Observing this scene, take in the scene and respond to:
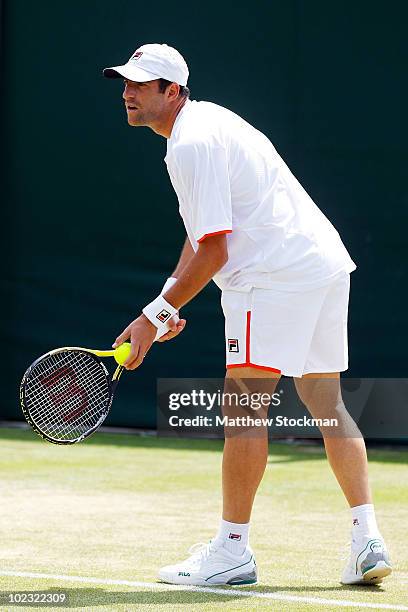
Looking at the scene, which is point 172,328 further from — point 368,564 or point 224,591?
point 368,564

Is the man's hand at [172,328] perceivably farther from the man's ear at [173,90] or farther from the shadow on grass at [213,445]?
the shadow on grass at [213,445]

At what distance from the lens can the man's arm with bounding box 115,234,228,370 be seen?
378cm

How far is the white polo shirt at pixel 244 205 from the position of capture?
12.3 feet

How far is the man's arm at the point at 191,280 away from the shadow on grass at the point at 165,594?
65 centimetres

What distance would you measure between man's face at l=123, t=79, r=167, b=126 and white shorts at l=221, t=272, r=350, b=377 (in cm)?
59

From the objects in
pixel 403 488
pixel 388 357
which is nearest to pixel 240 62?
pixel 388 357

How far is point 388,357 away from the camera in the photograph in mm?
7355

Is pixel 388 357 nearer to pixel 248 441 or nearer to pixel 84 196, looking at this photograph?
pixel 84 196

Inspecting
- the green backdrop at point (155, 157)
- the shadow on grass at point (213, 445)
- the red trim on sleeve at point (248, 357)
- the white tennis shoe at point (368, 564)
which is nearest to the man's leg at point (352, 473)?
the white tennis shoe at point (368, 564)

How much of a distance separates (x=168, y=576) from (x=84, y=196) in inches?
179

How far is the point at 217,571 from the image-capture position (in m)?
3.87

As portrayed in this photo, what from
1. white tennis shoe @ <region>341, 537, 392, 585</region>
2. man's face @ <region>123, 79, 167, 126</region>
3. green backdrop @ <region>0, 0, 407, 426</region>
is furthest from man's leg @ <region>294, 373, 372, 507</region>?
green backdrop @ <region>0, 0, 407, 426</region>

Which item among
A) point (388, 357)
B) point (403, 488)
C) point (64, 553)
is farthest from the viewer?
point (388, 357)

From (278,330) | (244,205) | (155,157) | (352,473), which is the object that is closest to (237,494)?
(352,473)
